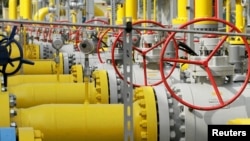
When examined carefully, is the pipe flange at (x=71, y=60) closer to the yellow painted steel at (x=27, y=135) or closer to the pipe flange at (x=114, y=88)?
the pipe flange at (x=114, y=88)

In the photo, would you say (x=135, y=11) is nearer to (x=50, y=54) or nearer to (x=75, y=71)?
(x=50, y=54)

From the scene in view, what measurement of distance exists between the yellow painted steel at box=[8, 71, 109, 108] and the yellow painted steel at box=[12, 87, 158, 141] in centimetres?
79

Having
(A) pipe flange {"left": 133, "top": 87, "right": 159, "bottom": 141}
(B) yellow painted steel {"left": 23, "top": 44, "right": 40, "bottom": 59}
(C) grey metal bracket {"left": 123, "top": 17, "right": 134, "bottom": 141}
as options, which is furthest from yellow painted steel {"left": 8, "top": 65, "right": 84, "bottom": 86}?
(C) grey metal bracket {"left": 123, "top": 17, "right": 134, "bottom": 141}

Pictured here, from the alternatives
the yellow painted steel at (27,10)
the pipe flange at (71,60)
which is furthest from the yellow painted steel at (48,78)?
the yellow painted steel at (27,10)

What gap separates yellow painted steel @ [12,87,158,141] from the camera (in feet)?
8.93

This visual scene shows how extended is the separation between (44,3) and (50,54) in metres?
8.12

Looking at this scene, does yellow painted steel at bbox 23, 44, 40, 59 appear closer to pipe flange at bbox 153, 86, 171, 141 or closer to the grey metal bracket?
pipe flange at bbox 153, 86, 171, 141

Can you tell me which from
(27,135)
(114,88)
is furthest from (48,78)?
(27,135)

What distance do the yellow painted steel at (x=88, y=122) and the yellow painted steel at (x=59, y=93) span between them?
785 mm

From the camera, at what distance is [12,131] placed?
1.91 meters

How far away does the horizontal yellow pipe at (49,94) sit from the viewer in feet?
12.1

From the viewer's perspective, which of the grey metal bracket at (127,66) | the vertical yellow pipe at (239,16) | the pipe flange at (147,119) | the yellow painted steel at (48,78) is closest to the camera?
the grey metal bracket at (127,66)

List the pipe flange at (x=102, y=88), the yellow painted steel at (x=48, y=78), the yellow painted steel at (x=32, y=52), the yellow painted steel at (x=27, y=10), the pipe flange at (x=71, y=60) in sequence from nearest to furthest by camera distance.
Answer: the pipe flange at (x=102, y=88)
the yellow painted steel at (x=48, y=78)
the pipe flange at (x=71, y=60)
the yellow painted steel at (x=32, y=52)
the yellow painted steel at (x=27, y=10)

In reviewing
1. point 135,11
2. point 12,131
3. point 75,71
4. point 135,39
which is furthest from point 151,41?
point 12,131
